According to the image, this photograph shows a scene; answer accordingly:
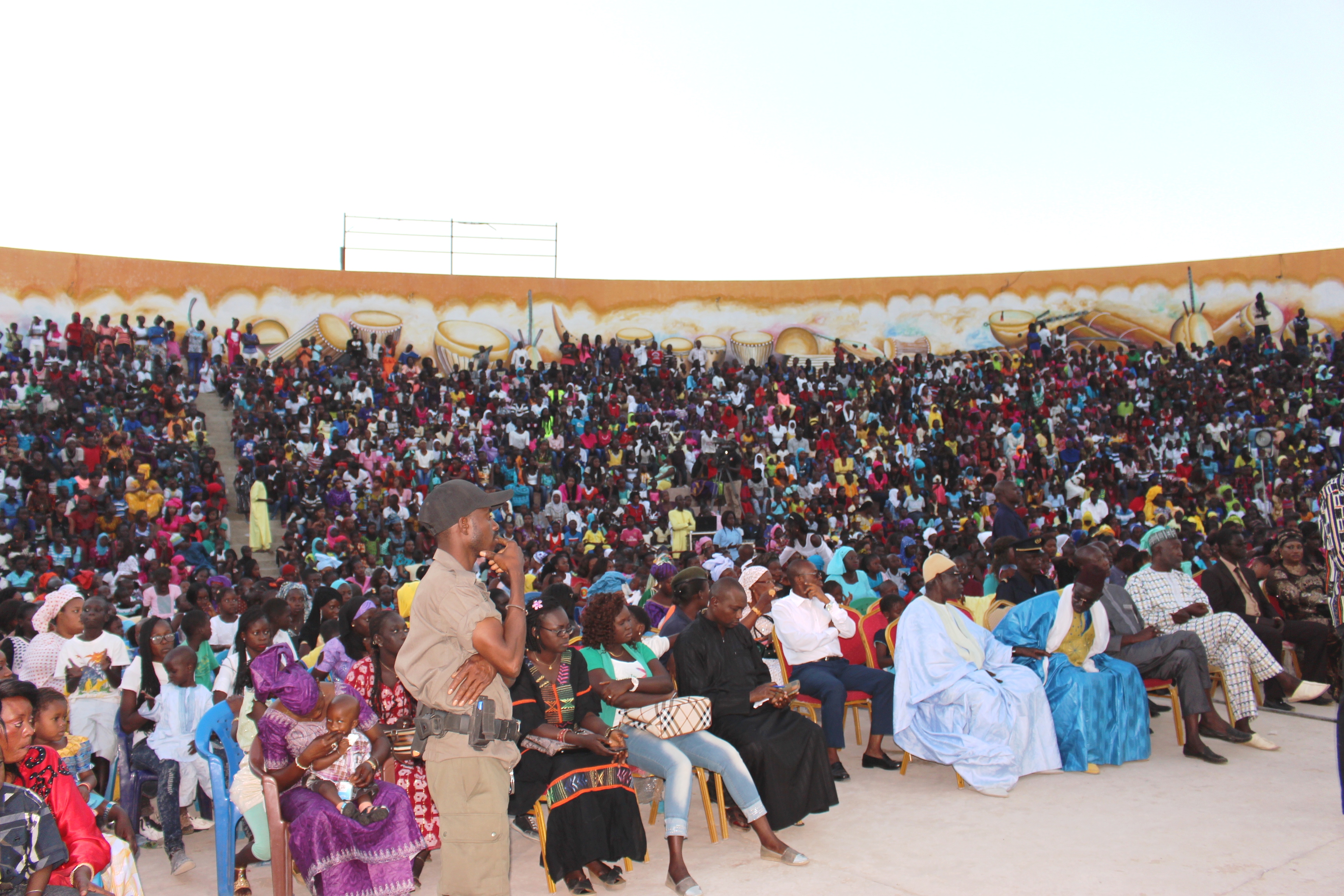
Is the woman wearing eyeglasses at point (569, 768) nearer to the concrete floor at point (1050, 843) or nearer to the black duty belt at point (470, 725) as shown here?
the concrete floor at point (1050, 843)

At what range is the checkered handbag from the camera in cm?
458

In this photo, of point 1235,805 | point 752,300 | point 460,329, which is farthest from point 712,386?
point 1235,805

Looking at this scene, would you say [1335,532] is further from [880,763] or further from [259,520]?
[259,520]

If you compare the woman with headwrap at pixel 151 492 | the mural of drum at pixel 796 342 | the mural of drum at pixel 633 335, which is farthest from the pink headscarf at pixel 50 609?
the mural of drum at pixel 796 342

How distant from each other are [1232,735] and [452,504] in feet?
16.3

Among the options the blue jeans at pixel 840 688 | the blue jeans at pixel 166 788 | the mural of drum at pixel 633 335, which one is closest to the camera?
the blue jeans at pixel 166 788

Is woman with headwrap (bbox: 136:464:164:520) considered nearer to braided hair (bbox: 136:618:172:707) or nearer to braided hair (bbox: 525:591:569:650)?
braided hair (bbox: 136:618:172:707)

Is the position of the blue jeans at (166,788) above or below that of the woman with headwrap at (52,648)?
below

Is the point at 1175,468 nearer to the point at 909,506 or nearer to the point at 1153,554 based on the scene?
the point at 909,506

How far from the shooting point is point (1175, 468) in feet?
54.1

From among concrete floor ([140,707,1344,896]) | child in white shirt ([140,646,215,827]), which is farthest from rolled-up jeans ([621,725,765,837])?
child in white shirt ([140,646,215,827])

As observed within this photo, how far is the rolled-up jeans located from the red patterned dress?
89 centimetres

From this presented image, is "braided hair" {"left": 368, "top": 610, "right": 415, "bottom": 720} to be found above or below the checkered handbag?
above

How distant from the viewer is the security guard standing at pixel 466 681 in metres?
2.89
